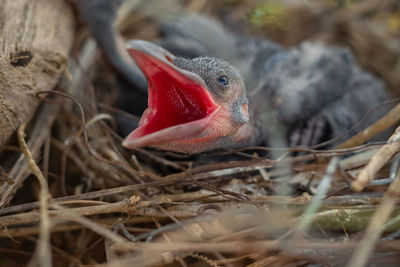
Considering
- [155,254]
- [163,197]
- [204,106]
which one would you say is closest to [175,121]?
[204,106]

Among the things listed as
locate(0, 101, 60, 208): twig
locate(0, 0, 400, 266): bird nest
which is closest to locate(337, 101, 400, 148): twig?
locate(0, 0, 400, 266): bird nest

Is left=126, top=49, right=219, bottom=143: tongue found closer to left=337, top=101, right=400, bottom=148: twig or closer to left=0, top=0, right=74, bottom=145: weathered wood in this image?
left=0, top=0, right=74, bottom=145: weathered wood

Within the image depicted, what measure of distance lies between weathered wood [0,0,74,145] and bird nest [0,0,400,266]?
0.06 m

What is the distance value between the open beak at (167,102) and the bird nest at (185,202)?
114 mm

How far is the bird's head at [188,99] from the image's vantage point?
2.81 feet

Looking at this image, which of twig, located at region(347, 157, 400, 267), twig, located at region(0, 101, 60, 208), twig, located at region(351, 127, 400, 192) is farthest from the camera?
twig, located at region(0, 101, 60, 208)

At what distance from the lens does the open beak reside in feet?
2.65

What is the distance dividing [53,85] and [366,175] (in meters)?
0.95

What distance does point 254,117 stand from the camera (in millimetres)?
1371

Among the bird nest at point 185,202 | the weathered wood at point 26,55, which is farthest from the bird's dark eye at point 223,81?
the weathered wood at point 26,55

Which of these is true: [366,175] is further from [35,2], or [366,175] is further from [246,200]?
[35,2]

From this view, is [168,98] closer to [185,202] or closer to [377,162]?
[185,202]

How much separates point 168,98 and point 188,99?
52 mm

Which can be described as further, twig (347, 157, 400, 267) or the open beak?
the open beak
